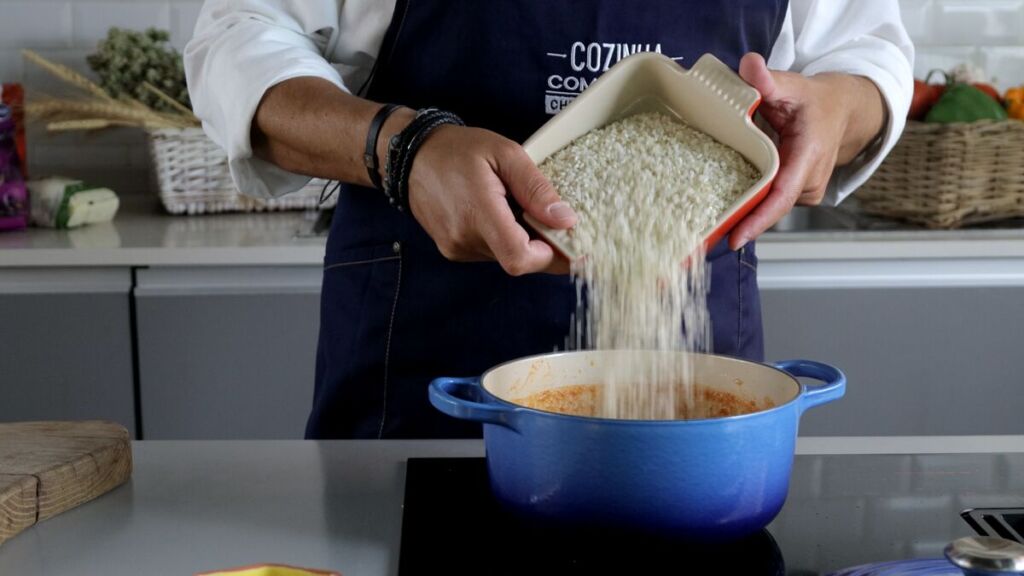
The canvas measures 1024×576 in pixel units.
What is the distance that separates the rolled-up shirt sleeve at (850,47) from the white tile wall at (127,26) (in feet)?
4.06

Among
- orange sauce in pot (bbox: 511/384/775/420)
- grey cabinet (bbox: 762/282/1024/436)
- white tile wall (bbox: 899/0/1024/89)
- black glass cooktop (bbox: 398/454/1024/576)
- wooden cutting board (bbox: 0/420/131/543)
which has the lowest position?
grey cabinet (bbox: 762/282/1024/436)

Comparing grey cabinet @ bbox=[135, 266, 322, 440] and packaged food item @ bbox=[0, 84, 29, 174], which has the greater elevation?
packaged food item @ bbox=[0, 84, 29, 174]

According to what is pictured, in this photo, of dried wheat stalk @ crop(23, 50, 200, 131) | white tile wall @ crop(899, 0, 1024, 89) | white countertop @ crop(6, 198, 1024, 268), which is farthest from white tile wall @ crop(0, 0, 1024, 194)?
white countertop @ crop(6, 198, 1024, 268)

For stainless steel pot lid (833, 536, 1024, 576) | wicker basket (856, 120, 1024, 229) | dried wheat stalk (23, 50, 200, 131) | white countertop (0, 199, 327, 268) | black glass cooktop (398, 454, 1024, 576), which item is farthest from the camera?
dried wheat stalk (23, 50, 200, 131)

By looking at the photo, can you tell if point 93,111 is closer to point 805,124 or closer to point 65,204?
point 65,204

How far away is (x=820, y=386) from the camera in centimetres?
78

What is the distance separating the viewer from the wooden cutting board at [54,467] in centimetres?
78

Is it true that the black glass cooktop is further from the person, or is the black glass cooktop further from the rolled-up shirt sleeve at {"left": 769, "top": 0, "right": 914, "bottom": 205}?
the rolled-up shirt sleeve at {"left": 769, "top": 0, "right": 914, "bottom": 205}

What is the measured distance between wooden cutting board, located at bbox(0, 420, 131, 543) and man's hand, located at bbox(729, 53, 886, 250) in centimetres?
45

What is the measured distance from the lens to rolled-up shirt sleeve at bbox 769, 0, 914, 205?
119 cm

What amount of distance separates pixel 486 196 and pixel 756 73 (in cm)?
23

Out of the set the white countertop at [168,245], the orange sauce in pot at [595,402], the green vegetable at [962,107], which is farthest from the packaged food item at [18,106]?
the orange sauce in pot at [595,402]

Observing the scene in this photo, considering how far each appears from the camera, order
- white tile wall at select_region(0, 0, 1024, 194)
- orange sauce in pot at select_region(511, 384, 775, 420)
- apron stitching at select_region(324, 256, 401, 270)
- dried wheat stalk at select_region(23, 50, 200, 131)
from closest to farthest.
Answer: orange sauce in pot at select_region(511, 384, 775, 420) → apron stitching at select_region(324, 256, 401, 270) → dried wheat stalk at select_region(23, 50, 200, 131) → white tile wall at select_region(0, 0, 1024, 194)

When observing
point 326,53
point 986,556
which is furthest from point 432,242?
point 986,556
